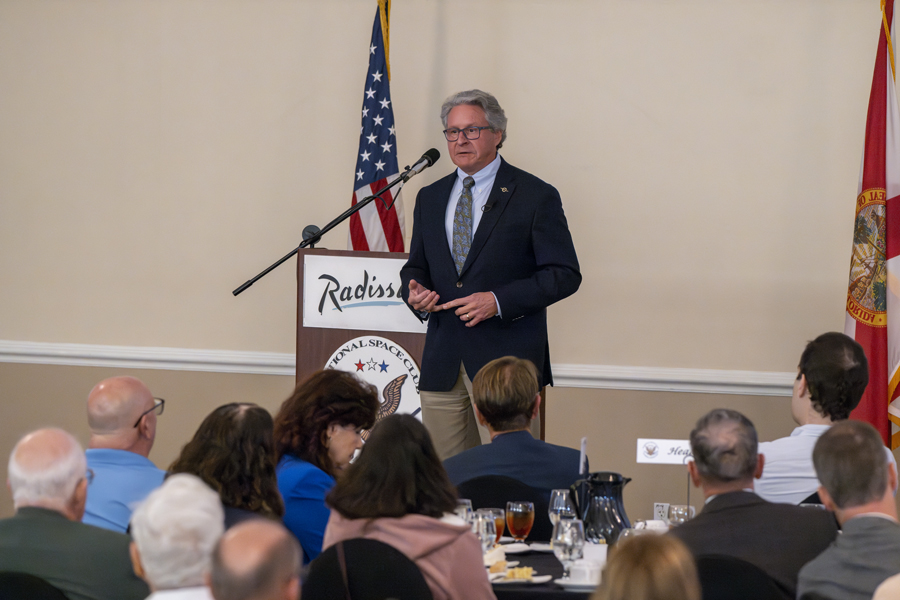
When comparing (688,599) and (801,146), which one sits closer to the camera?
(688,599)

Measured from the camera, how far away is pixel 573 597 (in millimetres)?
1962

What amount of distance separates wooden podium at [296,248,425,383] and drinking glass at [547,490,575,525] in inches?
66.7

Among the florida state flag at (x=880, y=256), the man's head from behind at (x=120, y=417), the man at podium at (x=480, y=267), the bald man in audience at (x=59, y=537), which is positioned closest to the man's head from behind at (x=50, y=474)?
the bald man in audience at (x=59, y=537)

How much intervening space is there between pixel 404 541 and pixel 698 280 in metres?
3.38

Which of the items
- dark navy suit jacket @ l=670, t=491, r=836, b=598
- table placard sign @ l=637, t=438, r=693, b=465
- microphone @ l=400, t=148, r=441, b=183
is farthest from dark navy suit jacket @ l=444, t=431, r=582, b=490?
microphone @ l=400, t=148, r=441, b=183

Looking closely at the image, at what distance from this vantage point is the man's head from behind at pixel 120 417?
247 centimetres

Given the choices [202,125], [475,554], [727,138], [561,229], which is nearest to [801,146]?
[727,138]

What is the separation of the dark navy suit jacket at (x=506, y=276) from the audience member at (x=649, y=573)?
7.46 feet

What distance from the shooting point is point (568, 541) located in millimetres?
2145

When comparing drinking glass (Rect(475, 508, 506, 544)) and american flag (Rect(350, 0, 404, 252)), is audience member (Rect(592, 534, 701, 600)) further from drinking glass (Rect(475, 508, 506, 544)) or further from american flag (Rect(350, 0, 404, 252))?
american flag (Rect(350, 0, 404, 252))

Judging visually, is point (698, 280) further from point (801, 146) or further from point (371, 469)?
point (371, 469)

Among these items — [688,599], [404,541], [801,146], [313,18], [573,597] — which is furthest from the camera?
[313,18]

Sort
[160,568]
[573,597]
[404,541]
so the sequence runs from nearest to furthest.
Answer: [160,568]
[404,541]
[573,597]

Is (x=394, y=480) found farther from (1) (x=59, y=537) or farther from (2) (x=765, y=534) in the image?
(2) (x=765, y=534)
